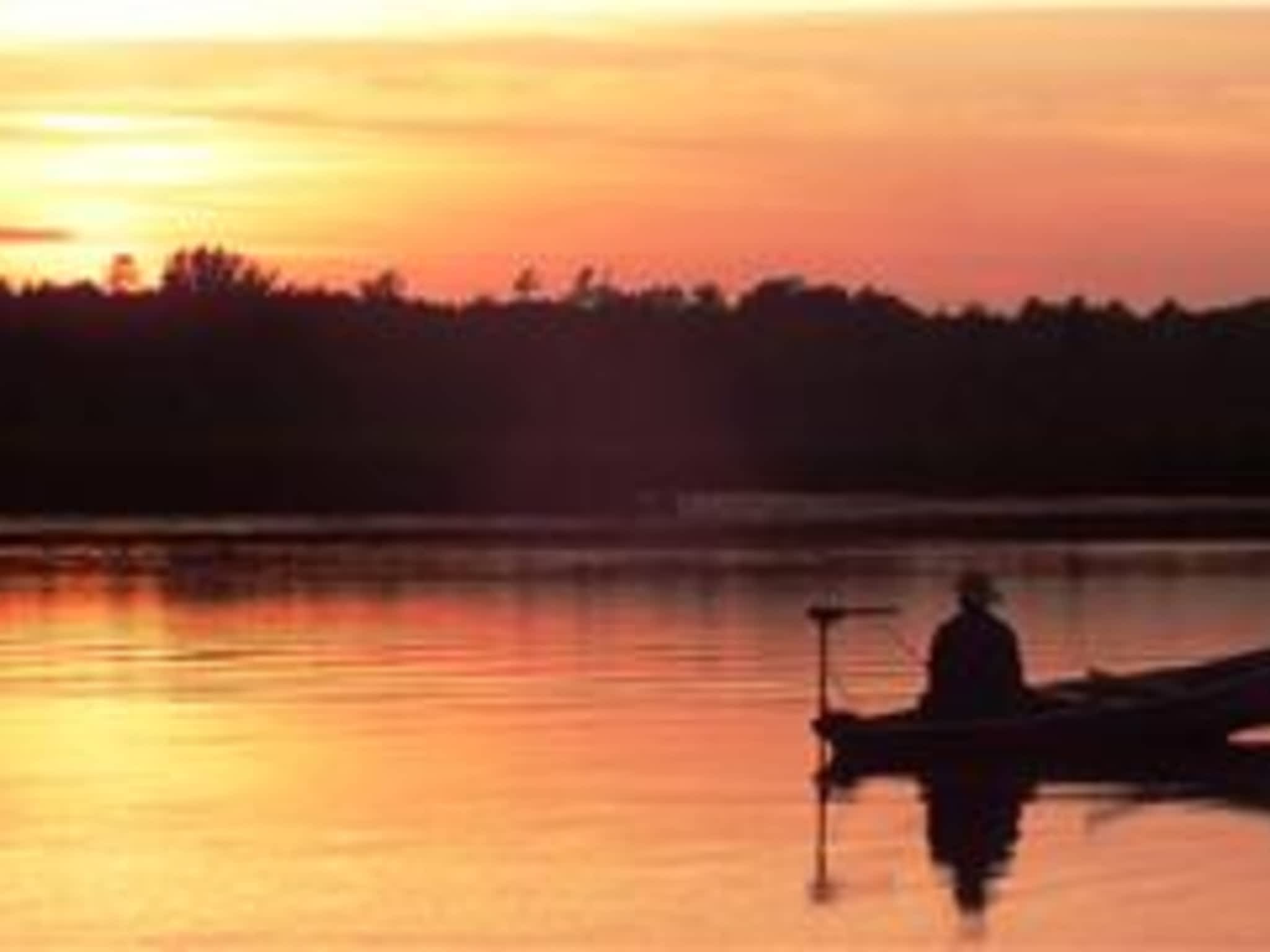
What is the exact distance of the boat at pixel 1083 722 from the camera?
28.9 metres

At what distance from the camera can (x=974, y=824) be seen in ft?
83.6

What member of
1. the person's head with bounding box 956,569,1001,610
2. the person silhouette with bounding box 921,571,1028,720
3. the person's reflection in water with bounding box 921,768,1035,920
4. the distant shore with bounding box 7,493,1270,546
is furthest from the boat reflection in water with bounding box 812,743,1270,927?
the distant shore with bounding box 7,493,1270,546

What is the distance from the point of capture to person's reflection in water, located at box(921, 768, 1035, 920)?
22.4 metres

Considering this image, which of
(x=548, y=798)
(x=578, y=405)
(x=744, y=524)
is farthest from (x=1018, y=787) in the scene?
(x=578, y=405)

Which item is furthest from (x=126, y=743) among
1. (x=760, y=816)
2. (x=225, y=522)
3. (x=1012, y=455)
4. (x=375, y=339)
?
(x=375, y=339)

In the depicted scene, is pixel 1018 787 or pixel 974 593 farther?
pixel 974 593

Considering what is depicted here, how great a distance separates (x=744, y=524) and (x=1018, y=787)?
166 feet

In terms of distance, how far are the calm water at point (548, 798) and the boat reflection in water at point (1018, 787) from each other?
3.0 inches

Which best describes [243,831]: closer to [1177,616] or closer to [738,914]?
[738,914]

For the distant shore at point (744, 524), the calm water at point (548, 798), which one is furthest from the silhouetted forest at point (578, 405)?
the calm water at point (548, 798)

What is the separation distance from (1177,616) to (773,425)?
65416mm

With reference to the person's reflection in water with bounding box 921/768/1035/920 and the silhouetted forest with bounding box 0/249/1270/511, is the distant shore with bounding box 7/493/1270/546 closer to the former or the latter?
the silhouetted forest with bounding box 0/249/1270/511

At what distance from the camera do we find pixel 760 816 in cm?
2564

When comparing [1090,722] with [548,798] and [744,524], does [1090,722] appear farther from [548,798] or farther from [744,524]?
[744,524]
